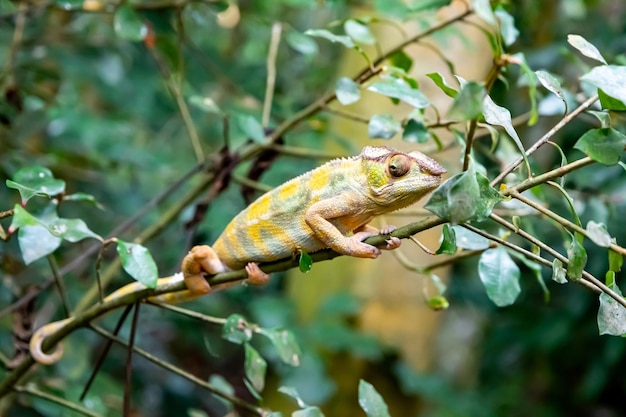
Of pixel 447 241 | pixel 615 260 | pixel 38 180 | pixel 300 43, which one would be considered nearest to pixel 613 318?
pixel 615 260

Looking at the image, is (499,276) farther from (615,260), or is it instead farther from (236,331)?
(236,331)

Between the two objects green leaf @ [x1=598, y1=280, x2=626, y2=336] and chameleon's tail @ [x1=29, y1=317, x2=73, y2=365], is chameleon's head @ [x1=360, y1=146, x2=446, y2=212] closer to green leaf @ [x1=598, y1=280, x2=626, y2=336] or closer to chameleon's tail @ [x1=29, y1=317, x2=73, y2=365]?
green leaf @ [x1=598, y1=280, x2=626, y2=336]

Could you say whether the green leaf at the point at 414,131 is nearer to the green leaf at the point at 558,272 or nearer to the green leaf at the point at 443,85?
the green leaf at the point at 443,85

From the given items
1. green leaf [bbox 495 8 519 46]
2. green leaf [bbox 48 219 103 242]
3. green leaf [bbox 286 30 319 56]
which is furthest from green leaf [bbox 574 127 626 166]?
green leaf [bbox 286 30 319 56]

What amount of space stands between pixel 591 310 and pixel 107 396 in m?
1.68

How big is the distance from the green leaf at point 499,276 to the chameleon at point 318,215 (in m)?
0.13

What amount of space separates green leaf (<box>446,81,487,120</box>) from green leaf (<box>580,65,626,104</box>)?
5.0 inches

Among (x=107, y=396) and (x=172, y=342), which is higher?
(x=107, y=396)

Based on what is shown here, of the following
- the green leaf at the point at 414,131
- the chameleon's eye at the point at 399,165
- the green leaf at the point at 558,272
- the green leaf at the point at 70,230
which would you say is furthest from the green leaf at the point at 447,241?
the green leaf at the point at 70,230

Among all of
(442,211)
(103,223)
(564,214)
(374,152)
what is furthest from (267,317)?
(442,211)

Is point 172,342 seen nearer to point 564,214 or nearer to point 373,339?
point 373,339

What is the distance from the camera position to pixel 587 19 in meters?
2.92

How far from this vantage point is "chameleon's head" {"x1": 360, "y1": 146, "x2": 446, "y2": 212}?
99 cm

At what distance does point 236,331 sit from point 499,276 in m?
0.40
